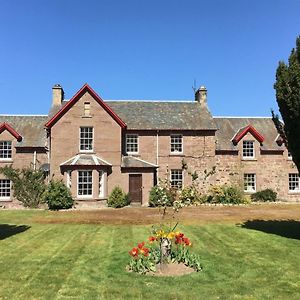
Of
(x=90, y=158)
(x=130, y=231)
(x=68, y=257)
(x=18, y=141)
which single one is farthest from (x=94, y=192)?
(x=68, y=257)

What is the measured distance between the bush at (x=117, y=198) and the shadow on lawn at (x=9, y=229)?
1055cm

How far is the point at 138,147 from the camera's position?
109ft

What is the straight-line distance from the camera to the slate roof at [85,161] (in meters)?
28.9

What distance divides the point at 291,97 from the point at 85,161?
1857 cm

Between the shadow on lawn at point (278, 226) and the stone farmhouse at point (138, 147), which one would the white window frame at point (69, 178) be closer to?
the stone farmhouse at point (138, 147)

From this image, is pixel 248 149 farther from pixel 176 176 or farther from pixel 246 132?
pixel 176 176

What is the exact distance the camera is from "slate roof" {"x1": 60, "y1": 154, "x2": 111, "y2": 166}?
2888 centimetres

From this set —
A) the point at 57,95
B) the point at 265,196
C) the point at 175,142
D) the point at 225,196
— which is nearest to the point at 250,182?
the point at 265,196

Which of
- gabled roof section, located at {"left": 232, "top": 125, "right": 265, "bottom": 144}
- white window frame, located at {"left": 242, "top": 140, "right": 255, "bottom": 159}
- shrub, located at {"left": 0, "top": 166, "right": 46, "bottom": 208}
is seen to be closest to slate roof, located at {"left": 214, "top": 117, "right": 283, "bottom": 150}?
gabled roof section, located at {"left": 232, "top": 125, "right": 265, "bottom": 144}

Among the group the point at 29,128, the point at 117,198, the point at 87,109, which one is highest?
the point at 87,109

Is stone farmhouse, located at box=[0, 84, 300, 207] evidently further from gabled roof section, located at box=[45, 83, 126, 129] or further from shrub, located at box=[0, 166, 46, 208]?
shrub, located at box=[0, 166, 46, 208]

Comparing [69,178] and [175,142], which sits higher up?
[175,142]

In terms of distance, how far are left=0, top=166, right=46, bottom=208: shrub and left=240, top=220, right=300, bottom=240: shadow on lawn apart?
18475mm

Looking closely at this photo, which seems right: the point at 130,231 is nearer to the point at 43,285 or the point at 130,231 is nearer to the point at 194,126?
the point at 43,285
